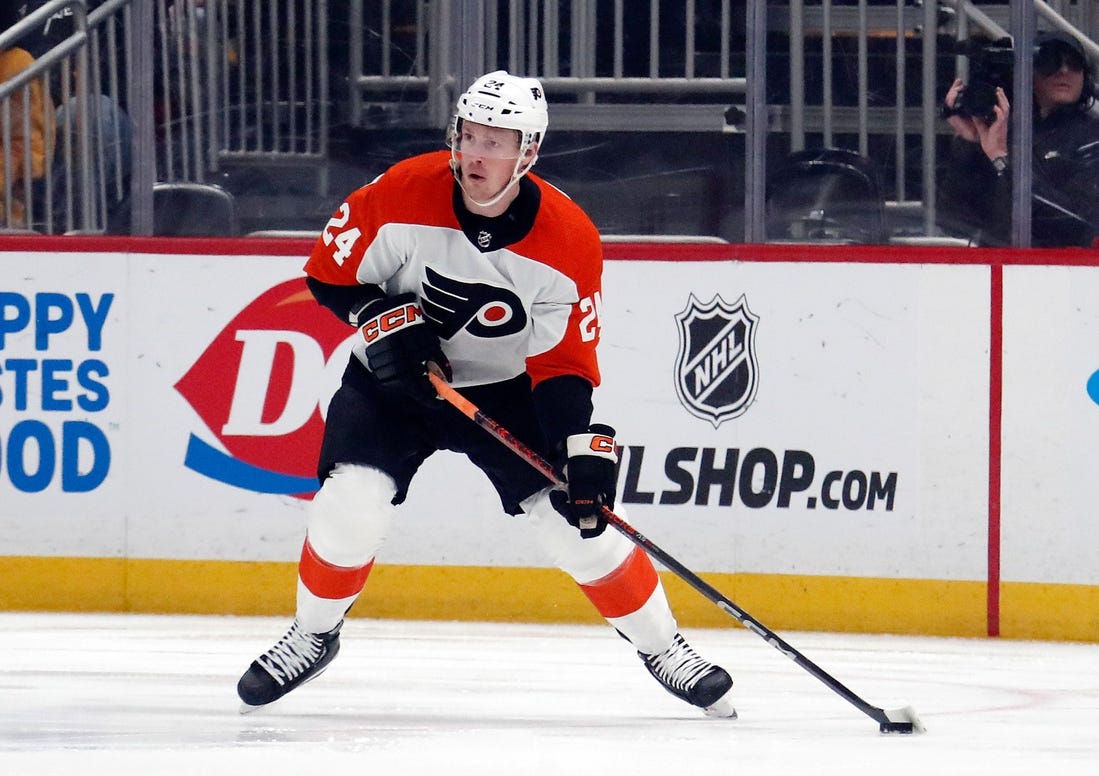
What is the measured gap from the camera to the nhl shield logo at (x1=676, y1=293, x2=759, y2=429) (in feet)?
14.2

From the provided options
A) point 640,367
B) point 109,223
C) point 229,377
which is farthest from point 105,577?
point 640,367

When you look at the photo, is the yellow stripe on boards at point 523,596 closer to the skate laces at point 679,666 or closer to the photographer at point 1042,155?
the photographer at point 1042,155

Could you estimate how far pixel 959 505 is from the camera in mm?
4305

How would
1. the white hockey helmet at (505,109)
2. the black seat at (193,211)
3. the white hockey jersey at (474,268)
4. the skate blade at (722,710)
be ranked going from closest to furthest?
the white hockey helmet at (505,109)
the white hockey jersey at (474,268)
the skate blade at (722,710)
the black seat at (193,211)

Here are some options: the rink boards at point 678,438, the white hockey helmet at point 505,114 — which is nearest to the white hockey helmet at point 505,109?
the white hockey helmet at point 505,114

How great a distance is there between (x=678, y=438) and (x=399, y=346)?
145cm

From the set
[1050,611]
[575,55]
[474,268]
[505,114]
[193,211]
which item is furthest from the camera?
[193,211]

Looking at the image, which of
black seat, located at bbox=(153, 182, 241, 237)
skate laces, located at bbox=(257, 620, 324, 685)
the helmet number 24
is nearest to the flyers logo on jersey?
the helmet number 24

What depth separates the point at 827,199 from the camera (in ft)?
14.5

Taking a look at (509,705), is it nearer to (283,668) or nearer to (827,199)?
(283,668)

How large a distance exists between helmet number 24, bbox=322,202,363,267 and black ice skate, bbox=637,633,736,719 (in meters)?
0.87

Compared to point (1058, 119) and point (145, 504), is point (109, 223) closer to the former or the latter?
point (145, 504)

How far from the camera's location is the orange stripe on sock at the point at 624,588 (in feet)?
10.3

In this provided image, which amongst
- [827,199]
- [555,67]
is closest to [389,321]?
[555,67]
